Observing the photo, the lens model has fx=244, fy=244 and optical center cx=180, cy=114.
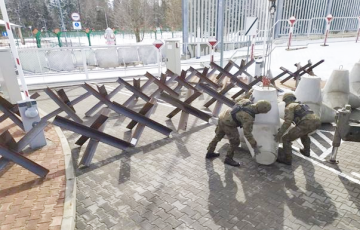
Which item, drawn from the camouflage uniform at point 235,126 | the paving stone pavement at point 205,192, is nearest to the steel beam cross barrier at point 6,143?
the paving stone pavement at point 205,192

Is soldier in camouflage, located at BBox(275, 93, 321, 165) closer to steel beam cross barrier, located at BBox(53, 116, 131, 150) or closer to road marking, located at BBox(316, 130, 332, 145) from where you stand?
road marking, located at BBox(316, 130, 332, 145)

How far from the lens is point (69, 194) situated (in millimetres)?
3314

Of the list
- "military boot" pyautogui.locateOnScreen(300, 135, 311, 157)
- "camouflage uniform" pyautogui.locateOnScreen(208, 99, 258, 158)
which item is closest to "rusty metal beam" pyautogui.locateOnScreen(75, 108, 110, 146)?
"camouflage uniform" pyautogui.locateOnScreen(208, 99, 258, 158)

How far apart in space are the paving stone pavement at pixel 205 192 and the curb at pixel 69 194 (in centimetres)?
11

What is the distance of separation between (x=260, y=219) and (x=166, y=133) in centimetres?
265

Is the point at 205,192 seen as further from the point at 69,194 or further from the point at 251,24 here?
the point at 251,24

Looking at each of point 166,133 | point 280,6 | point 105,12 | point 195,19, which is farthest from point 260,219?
point 105,12

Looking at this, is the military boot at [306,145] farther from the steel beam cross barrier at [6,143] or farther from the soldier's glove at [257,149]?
the steel beam cross barrier at [6,143]

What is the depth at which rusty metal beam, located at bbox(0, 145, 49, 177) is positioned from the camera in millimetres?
3559

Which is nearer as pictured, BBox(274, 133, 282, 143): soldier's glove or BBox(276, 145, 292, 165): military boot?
BBox(274, 133, 282, 143): soldier's glove

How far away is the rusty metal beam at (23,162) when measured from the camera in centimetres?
356

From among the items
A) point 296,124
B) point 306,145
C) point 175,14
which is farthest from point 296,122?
point 175,14

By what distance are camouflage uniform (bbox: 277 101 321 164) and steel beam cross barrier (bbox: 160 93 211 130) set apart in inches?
71.7

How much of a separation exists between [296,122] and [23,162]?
430 cm
